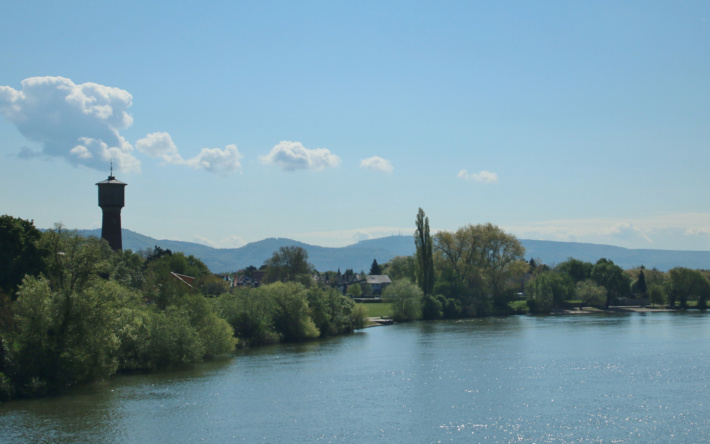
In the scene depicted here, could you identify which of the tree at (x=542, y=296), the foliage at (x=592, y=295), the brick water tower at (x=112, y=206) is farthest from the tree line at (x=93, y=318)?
the foliage at (x=592, y=295)

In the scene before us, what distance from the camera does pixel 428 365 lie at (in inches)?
1925

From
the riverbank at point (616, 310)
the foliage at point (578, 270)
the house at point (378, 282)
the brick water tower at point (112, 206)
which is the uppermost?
the brick water tower at point (112, 206)

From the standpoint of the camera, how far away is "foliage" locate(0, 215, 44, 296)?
4569cm

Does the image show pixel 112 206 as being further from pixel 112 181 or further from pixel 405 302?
pixel 405 302

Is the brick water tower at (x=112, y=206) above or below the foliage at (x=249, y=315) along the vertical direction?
above

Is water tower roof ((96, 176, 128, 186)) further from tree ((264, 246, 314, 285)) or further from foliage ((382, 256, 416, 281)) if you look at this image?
foliage ((382, 256, 416, 281))

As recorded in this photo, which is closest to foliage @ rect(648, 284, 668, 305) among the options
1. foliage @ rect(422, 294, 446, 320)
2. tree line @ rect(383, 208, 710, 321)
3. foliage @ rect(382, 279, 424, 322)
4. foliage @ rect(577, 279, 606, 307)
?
tree line @ rect(383, 208, 710, 321)

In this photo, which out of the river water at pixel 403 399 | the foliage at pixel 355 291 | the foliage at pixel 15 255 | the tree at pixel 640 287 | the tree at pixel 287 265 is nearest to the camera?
the river water at pixel 403 399

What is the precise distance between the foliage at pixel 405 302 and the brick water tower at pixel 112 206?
39.5 m

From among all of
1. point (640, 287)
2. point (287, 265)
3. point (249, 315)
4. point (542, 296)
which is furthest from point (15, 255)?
point (640, 287)

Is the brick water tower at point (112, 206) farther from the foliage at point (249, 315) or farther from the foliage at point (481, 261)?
the foliage at point (481, 261)

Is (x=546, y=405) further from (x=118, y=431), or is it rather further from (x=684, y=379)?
(x=118, y=431)

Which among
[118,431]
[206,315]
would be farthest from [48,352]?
[206,315]

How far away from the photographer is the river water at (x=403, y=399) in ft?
96.3
